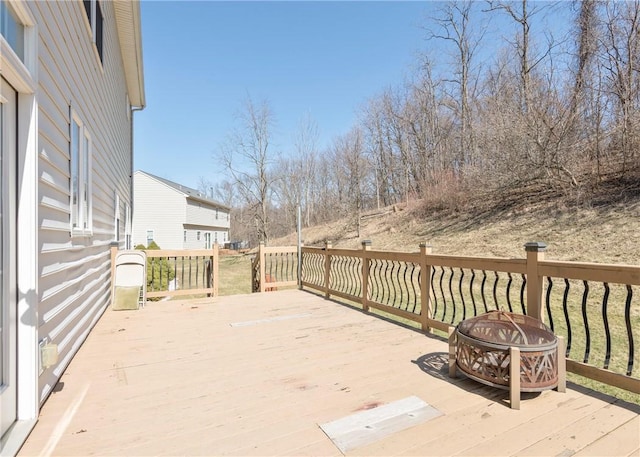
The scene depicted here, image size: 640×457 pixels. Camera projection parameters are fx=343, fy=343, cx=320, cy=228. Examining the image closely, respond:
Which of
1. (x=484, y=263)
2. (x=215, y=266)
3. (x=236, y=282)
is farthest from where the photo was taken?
(x=236, y=282)

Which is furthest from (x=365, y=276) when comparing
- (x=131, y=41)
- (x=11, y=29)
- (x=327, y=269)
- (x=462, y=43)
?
(x=462, y=43)

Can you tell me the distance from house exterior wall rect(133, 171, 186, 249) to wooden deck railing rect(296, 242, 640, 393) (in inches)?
719

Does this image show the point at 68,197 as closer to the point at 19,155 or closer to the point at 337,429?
the point at 19,155

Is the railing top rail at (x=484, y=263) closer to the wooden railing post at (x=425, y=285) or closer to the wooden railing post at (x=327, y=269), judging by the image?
the wooden railing post at (x=425, y=285)

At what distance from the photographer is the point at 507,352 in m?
2.28

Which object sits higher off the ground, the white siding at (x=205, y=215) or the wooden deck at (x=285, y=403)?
the white siding at (x=205, y=215)

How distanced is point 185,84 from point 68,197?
10.4m

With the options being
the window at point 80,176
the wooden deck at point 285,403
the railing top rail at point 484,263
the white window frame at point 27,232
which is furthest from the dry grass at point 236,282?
the white window frame at point 27,232

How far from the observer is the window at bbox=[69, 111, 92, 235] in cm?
329

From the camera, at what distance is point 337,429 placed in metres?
1.99

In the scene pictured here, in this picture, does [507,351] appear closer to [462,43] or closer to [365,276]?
[365,276]

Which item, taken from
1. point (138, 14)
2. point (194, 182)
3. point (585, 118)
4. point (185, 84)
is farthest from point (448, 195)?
point (194, 182)

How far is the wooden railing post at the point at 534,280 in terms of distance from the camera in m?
2.79

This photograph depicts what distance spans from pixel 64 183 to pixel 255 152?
15848mm
